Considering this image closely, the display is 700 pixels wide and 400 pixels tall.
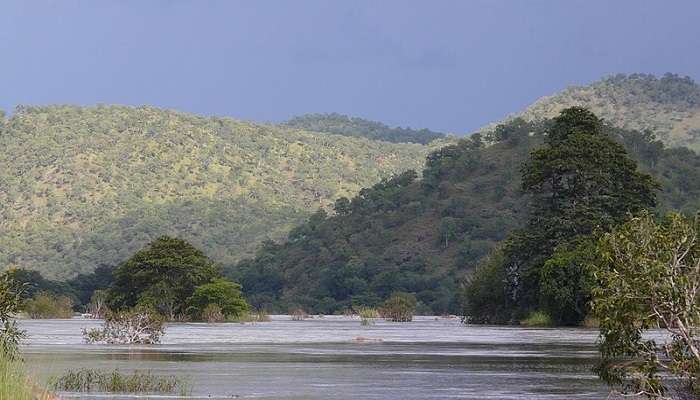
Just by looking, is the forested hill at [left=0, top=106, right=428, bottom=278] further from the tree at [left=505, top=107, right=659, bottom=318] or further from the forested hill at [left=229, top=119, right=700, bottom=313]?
the tree at [left=505, top=107, right=659, bottom=318]

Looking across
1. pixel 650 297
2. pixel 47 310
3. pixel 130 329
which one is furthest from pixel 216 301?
pixel 650 297

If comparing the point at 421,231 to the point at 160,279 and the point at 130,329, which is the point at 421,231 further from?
the point at 130,329

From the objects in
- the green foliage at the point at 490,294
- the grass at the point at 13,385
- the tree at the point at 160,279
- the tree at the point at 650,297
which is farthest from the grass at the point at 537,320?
the grass at the point at 13,385

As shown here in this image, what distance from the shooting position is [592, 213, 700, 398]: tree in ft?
67.0

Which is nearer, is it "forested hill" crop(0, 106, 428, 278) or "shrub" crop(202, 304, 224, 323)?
"shrub" crop(202, 304, 224, 323)

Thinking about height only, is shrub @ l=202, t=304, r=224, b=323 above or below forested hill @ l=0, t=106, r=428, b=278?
below

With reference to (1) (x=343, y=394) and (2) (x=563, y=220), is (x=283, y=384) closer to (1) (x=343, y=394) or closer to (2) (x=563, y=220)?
(1) (x=343, y=394)

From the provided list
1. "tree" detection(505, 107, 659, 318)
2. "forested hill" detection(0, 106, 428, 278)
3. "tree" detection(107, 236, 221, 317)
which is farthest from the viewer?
"forested hill" detection(0, 106, 428, 278)

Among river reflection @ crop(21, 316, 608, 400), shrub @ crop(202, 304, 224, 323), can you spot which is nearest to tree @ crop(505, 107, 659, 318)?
shrub @ crop(202, 304, 224, 323)

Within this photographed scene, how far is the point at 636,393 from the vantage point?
20281 millimetres

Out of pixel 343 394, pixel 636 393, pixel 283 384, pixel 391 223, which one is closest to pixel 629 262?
pixel 636 393

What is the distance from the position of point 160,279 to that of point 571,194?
25.4m

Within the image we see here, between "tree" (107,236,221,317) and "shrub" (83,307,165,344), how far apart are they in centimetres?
3352

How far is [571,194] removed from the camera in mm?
79250
